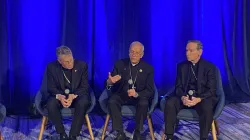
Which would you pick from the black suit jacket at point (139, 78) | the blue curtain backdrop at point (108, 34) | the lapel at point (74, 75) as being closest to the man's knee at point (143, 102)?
the black suit jacket at point (139, 78)

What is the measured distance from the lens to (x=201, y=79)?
4598mm

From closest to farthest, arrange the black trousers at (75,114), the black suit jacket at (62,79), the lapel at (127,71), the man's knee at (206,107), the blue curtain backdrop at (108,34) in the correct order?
the man's knee at (206,107) → the black trousers at (75,114) → the black suit jacket at (62,79) → the lapel at (127,71) → the blue curtain backdrop at (108,34)

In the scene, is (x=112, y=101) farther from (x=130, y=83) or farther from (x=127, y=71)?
(x=127, y=71)

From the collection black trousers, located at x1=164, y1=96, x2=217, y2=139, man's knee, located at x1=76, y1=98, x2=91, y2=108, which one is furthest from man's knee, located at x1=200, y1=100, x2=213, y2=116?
man's knee, located at x1=76, y1=98, x2=91, y2=108

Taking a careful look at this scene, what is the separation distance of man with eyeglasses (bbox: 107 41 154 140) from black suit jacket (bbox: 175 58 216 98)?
31 cm

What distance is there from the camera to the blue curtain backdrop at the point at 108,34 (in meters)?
5.51

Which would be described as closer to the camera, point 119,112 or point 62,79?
point 119,112

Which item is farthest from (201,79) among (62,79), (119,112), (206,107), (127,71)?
(62,79)

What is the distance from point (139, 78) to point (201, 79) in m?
0.69

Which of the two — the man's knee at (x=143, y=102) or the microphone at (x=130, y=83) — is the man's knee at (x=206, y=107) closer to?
the man's knee at (x=143, y=102)

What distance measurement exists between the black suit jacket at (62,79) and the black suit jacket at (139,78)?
343mm

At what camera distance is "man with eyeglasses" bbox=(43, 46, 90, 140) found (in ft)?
14.5

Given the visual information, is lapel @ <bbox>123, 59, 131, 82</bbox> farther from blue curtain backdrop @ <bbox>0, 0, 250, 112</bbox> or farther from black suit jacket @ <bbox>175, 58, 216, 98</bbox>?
blue curtain backdrop @ <bbox>0, 0, 250, 112</bbox>

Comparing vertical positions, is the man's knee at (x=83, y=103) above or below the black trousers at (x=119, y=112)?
above
